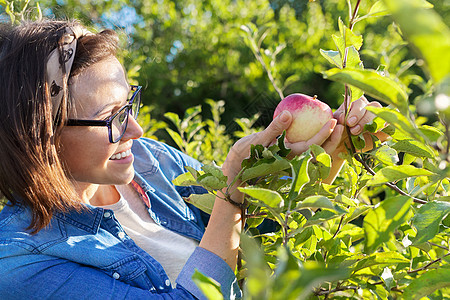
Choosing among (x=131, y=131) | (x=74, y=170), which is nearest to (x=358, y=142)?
(x=131, y=131)

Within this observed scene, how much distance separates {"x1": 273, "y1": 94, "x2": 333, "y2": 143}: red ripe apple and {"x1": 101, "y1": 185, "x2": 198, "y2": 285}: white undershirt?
1.97 ft

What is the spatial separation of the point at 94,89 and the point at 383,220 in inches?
33.0

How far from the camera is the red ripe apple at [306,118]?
3.25ft

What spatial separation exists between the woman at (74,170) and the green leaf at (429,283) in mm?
339

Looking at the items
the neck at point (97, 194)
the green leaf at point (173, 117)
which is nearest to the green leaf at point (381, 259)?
the neck at point (97, 194)

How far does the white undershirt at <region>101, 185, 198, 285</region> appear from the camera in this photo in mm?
1361

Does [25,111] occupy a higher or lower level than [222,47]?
higher

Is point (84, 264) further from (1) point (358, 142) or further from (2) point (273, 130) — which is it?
(1) point (358, 142)

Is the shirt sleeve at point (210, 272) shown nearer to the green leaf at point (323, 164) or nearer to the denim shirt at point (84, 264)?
the denim shirt at point (84, 264)

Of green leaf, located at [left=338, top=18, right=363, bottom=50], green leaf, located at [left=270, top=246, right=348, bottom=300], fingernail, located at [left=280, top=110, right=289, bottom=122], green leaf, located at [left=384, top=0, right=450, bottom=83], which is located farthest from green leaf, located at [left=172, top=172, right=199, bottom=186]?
A: green leaf, located at [left=384, top=0, right=450, bottom=83]

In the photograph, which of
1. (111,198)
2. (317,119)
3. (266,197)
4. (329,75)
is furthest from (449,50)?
(111,198)

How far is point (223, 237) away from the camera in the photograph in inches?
40.3

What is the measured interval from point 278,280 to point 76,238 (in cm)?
81

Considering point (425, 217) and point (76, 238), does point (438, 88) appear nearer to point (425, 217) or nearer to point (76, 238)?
point (425, 217)
